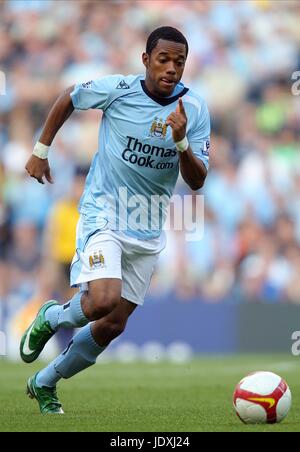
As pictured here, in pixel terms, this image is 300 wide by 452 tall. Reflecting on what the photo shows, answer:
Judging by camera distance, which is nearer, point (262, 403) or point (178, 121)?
point (262, 403)

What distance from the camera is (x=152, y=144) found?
7.44m

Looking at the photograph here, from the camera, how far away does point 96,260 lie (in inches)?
283

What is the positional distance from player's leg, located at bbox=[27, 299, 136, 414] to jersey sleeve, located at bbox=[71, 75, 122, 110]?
136 cm

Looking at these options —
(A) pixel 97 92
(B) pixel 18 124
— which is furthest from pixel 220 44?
(A) pixel 97 92

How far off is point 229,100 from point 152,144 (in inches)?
395

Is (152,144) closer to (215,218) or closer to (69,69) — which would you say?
(215,218)

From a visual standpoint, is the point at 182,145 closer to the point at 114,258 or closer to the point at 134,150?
the point at 134,150

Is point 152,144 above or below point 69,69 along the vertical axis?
below

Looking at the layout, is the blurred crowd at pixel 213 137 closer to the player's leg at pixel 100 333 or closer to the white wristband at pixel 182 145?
the player's leg at pixel 100 333

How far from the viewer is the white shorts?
7.20 m

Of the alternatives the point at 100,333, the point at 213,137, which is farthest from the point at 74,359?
Result: the point at 213,137

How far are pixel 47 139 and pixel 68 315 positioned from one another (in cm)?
120

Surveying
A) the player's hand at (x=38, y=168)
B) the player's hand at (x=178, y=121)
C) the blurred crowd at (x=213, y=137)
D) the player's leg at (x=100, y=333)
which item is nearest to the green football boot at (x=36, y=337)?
the player's leg at (x=100, y=333)

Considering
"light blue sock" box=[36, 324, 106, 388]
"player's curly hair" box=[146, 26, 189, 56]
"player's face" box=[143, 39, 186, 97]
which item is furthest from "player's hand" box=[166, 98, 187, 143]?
"light blue sock" box=[36, 324, 106, 388]
